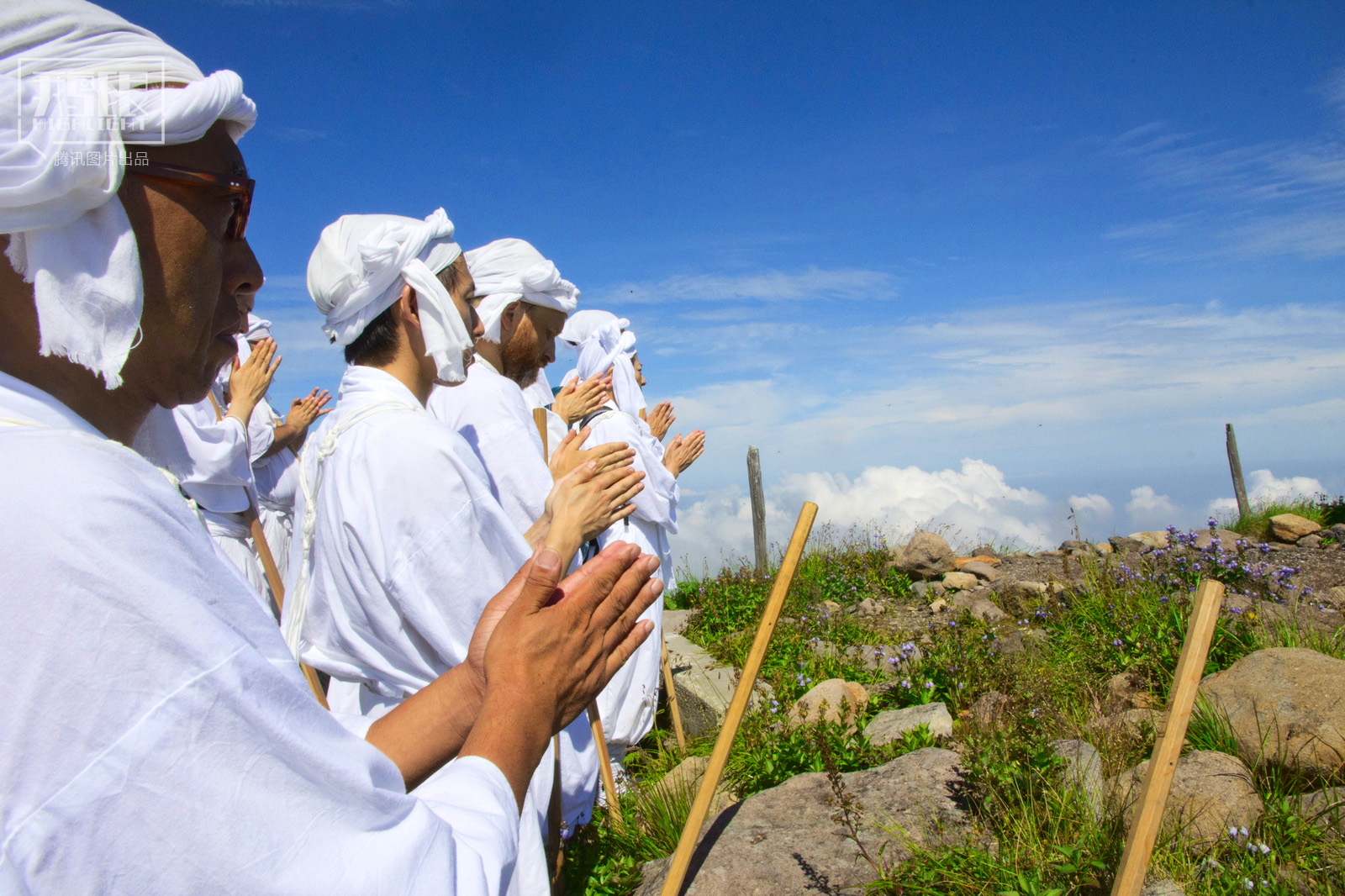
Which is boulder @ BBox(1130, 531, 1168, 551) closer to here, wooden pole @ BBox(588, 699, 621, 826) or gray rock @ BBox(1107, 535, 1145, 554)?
gray rock @ BBox(1107, 535, 1145, 554)

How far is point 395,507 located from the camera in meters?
2.25

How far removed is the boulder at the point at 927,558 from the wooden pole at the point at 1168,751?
7.85m

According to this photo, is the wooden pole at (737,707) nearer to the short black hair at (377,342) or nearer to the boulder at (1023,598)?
the short black hair at (377,342)

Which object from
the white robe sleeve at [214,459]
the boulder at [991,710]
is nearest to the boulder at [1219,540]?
the boulder at [991,710]

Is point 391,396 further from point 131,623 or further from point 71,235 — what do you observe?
point 131,623

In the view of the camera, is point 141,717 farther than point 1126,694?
No

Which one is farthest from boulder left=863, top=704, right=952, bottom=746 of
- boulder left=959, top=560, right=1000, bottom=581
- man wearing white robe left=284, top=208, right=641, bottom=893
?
boulder left=959, top=560, right=1000, bottom=581

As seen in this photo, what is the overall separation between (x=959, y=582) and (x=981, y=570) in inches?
23.0

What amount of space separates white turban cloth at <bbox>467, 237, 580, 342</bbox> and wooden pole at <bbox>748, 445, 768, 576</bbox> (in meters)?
8.30

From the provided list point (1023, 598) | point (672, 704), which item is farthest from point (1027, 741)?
point (1023, 598)

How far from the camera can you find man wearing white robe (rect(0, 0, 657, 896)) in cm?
75

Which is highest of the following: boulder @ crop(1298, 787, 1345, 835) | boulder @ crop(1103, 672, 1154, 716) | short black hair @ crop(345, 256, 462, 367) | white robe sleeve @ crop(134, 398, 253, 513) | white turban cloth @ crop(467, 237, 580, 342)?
white turban cloth @ crop(467, 237, 580, 342)

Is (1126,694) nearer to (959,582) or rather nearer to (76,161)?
(959,582)

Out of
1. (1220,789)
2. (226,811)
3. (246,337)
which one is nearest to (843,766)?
(1220,789)
